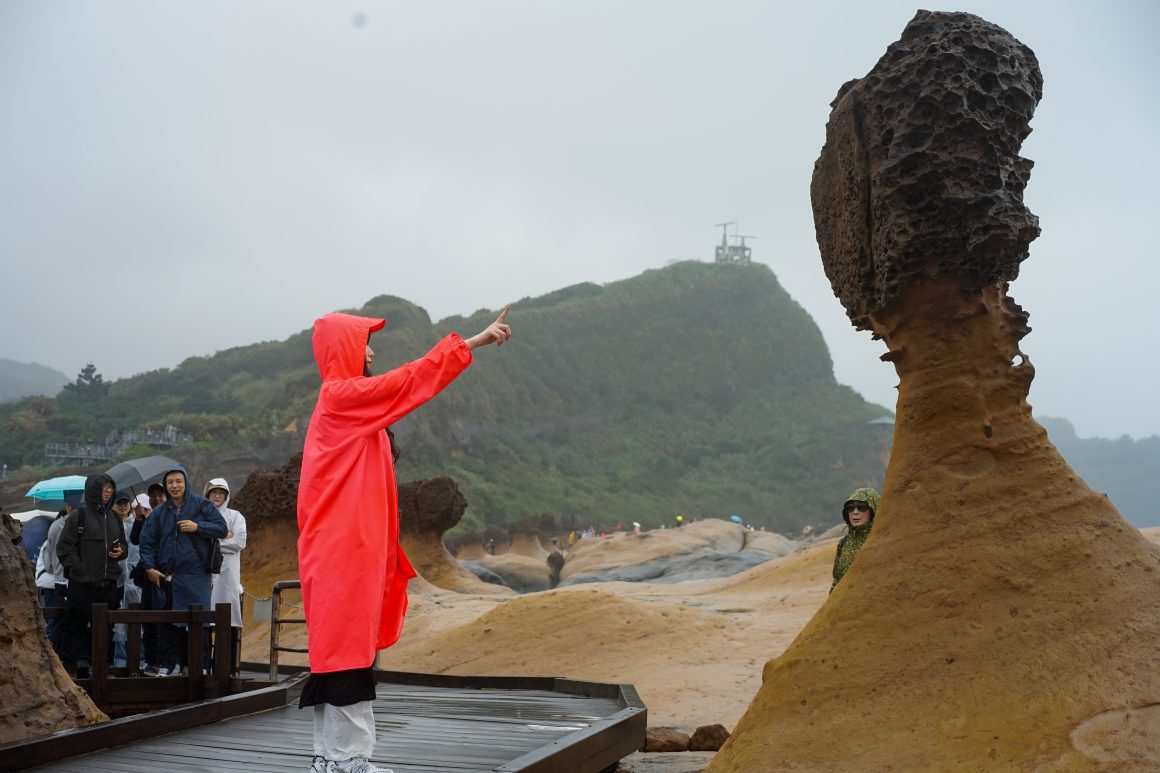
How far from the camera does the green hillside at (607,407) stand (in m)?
44.9

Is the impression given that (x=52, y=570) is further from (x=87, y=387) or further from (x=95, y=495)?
(x=87, y=387)

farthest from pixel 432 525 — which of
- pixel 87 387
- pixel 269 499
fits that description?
pixel 87 387

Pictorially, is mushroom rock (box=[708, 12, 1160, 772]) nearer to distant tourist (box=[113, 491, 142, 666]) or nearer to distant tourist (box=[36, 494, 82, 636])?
distant tourist (box=[36, 494, 82, 636])

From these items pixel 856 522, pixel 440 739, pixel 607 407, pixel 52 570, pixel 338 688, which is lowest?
pixel 440 739

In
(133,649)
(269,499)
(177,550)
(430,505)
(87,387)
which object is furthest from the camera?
(87,387)

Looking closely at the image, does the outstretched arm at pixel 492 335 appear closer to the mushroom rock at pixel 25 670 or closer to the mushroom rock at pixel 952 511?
the mushroom rock at pixel 952 511

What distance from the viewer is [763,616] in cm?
1109

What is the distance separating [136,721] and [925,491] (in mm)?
3037

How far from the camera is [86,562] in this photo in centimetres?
579

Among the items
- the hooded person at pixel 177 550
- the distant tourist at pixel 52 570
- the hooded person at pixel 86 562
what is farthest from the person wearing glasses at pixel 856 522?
the distant tourist at pixel 52 570

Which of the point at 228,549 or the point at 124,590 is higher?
the point at 228,549

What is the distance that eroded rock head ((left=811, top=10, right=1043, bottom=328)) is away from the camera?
3.43 m

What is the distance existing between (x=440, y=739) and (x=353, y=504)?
1.40m

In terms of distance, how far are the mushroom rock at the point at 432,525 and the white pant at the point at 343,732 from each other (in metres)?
14.3
